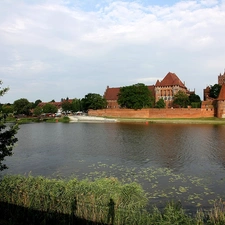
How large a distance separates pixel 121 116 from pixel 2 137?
218 ft

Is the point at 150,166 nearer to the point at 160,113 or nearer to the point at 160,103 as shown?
the point at 160,113

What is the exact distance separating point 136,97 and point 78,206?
220 feet

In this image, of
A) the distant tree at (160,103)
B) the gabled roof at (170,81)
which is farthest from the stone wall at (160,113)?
the gabled roof at (170,81)

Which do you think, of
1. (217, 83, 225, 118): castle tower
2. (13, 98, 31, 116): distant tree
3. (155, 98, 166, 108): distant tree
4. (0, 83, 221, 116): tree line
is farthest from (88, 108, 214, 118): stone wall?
(13, 98, 31, 116): distant tree

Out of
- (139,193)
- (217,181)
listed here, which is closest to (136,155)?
(217,181)

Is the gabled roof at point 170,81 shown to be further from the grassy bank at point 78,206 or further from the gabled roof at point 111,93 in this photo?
the grassy bank at point 78,206

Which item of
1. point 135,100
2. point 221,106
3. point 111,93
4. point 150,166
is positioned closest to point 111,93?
point 111,93

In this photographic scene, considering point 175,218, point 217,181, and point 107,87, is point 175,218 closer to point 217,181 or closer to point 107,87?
point 217,181

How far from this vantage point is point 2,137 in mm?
9055

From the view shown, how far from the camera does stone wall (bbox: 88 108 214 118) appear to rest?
66312mm

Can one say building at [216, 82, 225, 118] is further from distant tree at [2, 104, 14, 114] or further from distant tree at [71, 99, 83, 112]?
distant tree at [71, 99, 83, 112]

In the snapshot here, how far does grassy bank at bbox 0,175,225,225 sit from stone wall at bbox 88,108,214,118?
61.7m

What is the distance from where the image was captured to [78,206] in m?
7.13

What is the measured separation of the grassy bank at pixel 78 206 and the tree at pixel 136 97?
64.7 m
